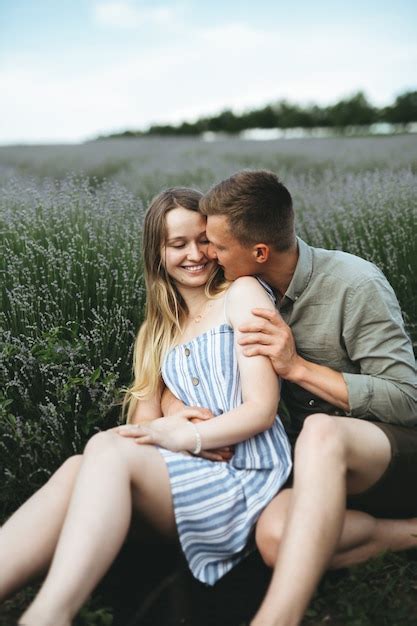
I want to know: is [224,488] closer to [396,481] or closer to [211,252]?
[396,481]

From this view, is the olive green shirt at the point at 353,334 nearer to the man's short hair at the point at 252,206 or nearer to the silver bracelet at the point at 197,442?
the man's short hair at the point at 252,206

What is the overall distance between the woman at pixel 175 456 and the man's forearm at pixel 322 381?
0.34 feet

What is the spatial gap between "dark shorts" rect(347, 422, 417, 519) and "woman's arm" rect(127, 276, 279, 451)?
1.07 feet

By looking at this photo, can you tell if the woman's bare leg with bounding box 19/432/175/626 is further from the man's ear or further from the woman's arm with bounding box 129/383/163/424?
the man's ear

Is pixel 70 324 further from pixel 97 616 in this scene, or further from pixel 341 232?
pixel 341 232

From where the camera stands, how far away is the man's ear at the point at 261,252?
7.32ft

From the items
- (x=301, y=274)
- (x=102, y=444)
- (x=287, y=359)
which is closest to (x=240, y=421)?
(x=287, y=359)

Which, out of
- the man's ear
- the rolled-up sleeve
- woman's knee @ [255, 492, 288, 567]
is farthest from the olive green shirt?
woman's knee @ [255, 492, 288, 567]

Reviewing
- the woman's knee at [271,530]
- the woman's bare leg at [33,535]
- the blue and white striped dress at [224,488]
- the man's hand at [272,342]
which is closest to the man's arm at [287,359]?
the man's hand at [272,342]

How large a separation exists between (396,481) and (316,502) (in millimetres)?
401

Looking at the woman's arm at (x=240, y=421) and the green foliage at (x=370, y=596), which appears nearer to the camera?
the green foliage at (x=370, y=596)

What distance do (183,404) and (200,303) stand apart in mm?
369

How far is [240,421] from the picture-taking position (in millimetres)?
1971

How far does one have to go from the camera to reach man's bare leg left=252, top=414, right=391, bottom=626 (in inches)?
64.1
